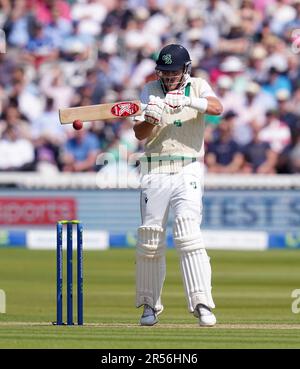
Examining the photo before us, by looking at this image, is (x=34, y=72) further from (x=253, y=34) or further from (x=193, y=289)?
(x=193, y=289)

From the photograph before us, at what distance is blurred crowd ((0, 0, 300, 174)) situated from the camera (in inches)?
727

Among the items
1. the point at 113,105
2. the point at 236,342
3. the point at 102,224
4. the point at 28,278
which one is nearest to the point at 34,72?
the point at 102,224

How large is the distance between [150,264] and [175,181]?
0.60m

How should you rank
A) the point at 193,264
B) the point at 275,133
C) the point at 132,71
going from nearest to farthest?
1. the point at 193,264
2. the point at 275,133
3. the point at 132,71

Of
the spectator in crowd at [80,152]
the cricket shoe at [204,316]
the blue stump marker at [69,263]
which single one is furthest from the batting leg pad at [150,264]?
the spectator in crowd at [80,152]

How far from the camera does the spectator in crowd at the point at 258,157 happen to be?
18.3m

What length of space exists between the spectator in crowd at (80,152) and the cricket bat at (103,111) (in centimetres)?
942

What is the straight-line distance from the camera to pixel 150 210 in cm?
892

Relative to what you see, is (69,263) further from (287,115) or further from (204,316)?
(287,115)

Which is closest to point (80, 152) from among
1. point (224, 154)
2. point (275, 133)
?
point (224, 154)

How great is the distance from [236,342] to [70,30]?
1368 centimetres

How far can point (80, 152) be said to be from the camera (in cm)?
1858

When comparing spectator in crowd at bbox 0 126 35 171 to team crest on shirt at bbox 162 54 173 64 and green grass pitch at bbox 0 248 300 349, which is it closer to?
Result: green grass pitch at bbox 0 248 300 349
